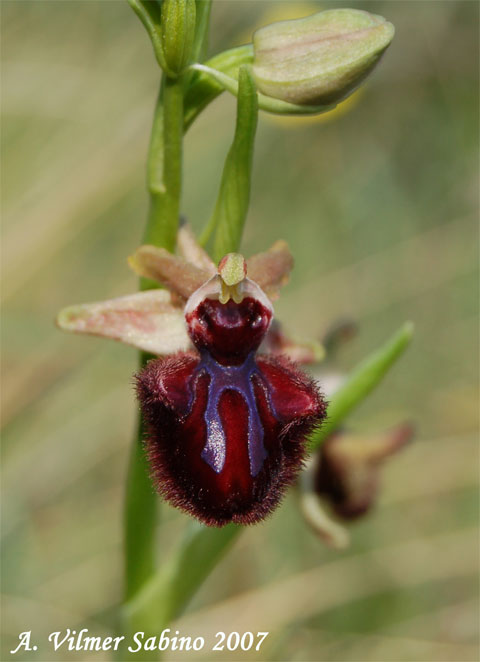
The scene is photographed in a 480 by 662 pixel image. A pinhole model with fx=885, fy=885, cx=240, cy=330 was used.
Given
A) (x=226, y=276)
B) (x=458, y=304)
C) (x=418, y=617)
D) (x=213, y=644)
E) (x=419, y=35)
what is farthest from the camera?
(x=419, y=35)

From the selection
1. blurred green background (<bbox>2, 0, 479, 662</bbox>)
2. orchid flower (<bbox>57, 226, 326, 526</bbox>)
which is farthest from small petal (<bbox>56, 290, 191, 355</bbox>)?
blurred green background (<bbox>2, 0, 479, 662</bbox>)

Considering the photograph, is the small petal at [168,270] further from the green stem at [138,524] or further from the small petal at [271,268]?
the green stem at [138,524]

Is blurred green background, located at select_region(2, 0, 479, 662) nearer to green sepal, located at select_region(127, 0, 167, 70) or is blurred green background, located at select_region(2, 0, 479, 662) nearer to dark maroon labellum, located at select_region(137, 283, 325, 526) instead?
dark maroon labellum, located at select_region(137, 283, 325, 526)

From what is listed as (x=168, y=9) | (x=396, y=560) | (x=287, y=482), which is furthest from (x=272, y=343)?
(x=396, y=560)

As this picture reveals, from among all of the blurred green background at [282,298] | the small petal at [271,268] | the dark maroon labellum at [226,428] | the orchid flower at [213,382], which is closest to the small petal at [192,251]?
the orchid flower at [213,382]

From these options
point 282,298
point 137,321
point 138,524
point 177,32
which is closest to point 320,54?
point 177,32

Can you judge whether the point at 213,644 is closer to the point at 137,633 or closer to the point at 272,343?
the point at 137,633
